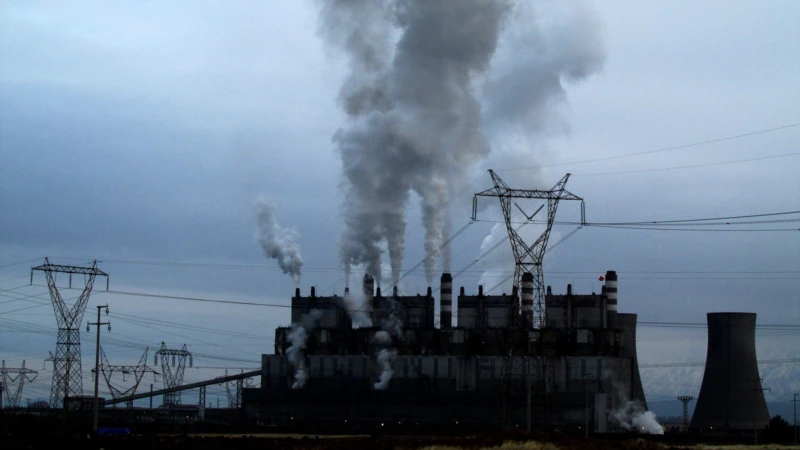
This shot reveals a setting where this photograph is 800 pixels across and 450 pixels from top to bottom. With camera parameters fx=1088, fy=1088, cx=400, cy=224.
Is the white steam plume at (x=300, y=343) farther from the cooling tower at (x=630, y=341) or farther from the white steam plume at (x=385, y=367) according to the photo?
the cooling tower at (x=630, y=341)

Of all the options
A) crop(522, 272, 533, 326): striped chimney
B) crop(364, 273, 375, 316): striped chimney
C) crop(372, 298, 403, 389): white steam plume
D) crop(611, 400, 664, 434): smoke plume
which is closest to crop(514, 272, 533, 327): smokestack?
crop(522, 272, 533, 326): striped chimney

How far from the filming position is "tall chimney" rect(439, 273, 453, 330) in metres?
114

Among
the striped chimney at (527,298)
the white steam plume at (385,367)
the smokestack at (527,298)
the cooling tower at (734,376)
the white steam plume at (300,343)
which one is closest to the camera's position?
the smokestack at (527,298)

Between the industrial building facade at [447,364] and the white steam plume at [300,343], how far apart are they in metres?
0.11

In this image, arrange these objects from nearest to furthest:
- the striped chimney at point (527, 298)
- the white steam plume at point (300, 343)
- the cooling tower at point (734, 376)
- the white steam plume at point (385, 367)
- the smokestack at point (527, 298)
→ the smokestack at point (527, 298), the striped chimney at point (527, 298), the cooling tower at point (734, 376), the white steam plume at point (385, 367), the white steam plume at point (300, 343)

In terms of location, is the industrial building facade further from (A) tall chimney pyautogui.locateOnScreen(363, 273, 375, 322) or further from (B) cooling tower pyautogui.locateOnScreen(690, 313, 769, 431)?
(B) cooling tower pyautogui.locateOnScreen(690, 313, 769, 431)

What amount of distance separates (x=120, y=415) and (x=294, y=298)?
73.0 ft

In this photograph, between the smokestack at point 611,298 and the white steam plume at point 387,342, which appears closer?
the white steam plume at point 387,342


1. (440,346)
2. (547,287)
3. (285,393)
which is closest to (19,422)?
(285,393)

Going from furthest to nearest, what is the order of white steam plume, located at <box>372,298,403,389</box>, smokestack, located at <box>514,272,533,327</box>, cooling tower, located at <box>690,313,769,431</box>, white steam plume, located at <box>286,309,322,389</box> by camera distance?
white steam plume, located at <box>286,309,322,389</box>, white steam plume, located at <box>372,298,403,389</box>, cooling tower, located at <box>690,313,769,431</box>, smokestack, located at <box>514,272,533,327</box>

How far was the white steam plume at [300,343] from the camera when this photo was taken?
113 meters

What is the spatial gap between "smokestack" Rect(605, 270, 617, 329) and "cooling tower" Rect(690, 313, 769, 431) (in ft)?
35.5

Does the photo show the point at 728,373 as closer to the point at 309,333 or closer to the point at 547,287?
the point at 547,287

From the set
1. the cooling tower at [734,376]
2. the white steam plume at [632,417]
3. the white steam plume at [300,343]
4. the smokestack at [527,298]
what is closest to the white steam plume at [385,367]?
the white steam plume at [300,343]
